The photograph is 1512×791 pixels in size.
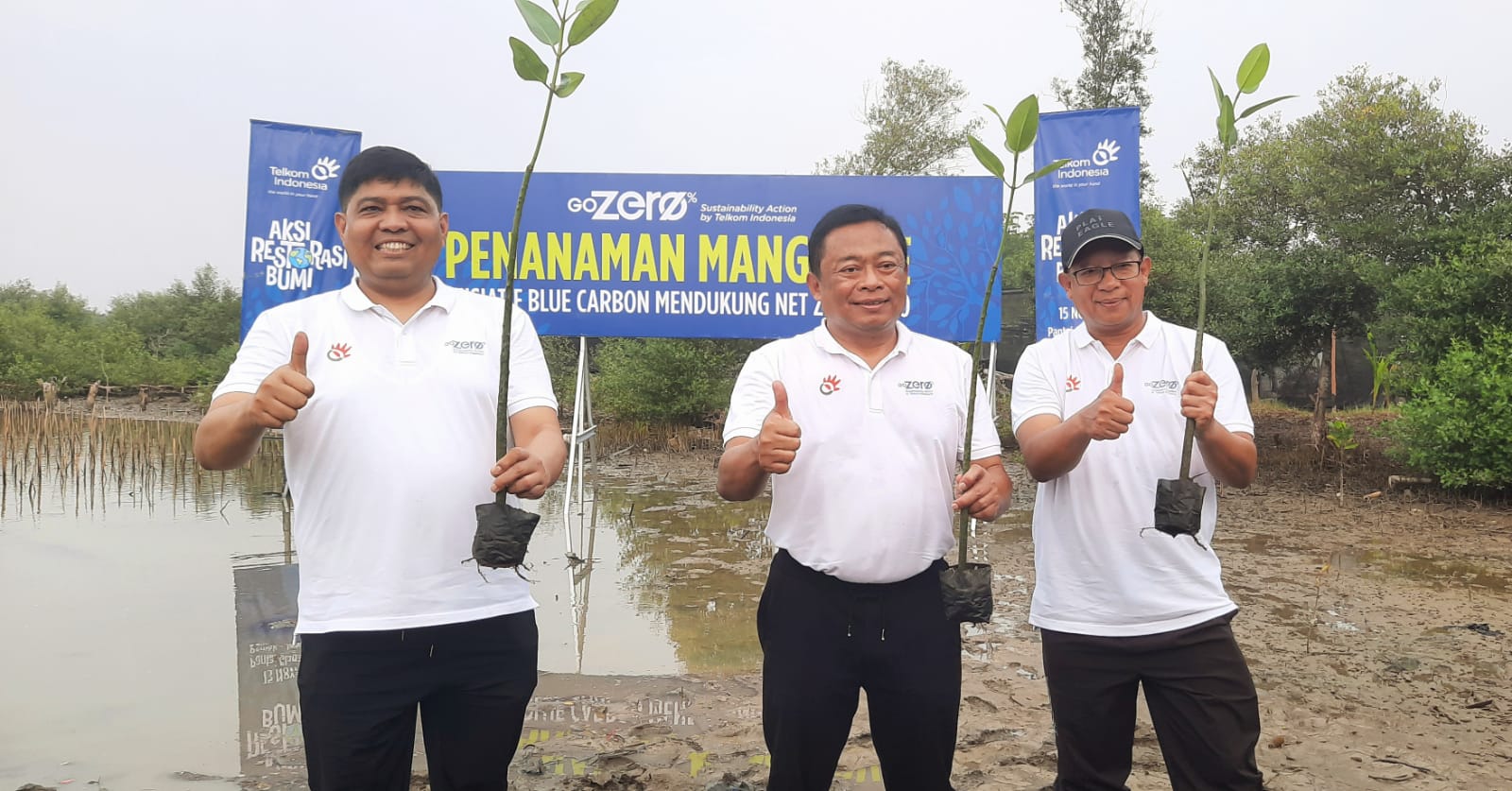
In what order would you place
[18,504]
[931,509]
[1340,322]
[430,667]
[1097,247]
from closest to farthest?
[430,667], [931,509], [1097,247], [18,504], [1340,322]

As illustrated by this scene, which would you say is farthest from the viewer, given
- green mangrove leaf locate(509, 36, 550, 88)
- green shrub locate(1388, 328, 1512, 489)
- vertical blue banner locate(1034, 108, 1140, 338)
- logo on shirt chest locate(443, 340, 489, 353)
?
green shrub locate(1388, 328, 1512, 489)

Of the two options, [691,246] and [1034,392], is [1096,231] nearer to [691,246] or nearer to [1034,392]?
[1034,392]

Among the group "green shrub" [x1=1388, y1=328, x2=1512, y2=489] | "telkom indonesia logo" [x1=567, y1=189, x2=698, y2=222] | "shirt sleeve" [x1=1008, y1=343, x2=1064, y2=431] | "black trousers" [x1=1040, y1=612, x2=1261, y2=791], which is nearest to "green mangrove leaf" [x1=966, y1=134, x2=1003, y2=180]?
"shirt sleeve" [x1=1008, y1=343, x2=1064, y2=431]

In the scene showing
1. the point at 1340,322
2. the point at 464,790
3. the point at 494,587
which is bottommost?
the point at 464,790

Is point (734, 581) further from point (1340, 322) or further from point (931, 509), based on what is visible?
point (1340, 322)

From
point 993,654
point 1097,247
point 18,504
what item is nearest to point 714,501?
point 993,654

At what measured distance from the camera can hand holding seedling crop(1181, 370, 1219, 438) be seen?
6.58ft

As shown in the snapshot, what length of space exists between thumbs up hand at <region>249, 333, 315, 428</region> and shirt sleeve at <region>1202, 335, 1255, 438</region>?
6.05 ft

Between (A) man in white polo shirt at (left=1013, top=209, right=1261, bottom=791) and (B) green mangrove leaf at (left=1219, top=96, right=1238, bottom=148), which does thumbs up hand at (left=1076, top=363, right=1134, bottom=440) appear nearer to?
(A) man in white polo shirt at (left=1013, top=209, right=1261, bottom=791)

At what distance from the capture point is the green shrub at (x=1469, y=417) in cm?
846

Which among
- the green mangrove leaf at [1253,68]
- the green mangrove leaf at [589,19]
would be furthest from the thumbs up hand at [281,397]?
the green mangrove leaf at [1253,68]

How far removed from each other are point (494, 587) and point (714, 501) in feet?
26.3

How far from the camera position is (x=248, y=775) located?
3283 mm

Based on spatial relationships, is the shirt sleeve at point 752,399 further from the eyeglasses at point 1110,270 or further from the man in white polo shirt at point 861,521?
the eyeglasses at point 1110,270
